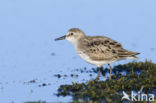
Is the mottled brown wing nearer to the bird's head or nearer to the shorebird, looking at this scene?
the shorebird

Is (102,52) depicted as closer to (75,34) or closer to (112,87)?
(112,87)

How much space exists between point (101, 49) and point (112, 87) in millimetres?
1555

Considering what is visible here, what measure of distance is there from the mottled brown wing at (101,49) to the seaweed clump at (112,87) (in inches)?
32.1

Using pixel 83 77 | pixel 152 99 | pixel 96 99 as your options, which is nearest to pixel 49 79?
pixel 83 77

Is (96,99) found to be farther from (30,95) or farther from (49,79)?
(49,79)

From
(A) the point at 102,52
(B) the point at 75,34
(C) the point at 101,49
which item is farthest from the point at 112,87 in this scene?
(B) the point at 75,34

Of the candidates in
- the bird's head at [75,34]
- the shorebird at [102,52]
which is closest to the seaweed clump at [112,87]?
the shorebird at [102,52]

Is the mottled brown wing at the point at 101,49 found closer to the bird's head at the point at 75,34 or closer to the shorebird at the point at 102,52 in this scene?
the shorebird at the point at 102,52

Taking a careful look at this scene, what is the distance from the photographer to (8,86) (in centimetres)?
1455

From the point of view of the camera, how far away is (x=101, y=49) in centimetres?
1391

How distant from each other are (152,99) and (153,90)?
1.07 metres

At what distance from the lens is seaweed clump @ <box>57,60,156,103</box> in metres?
12.1

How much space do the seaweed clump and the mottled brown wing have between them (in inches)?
32.1

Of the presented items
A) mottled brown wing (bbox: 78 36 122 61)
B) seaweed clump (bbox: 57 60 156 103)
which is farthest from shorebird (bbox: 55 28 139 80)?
seaweed clump (bbox: 57 60 156 103)
